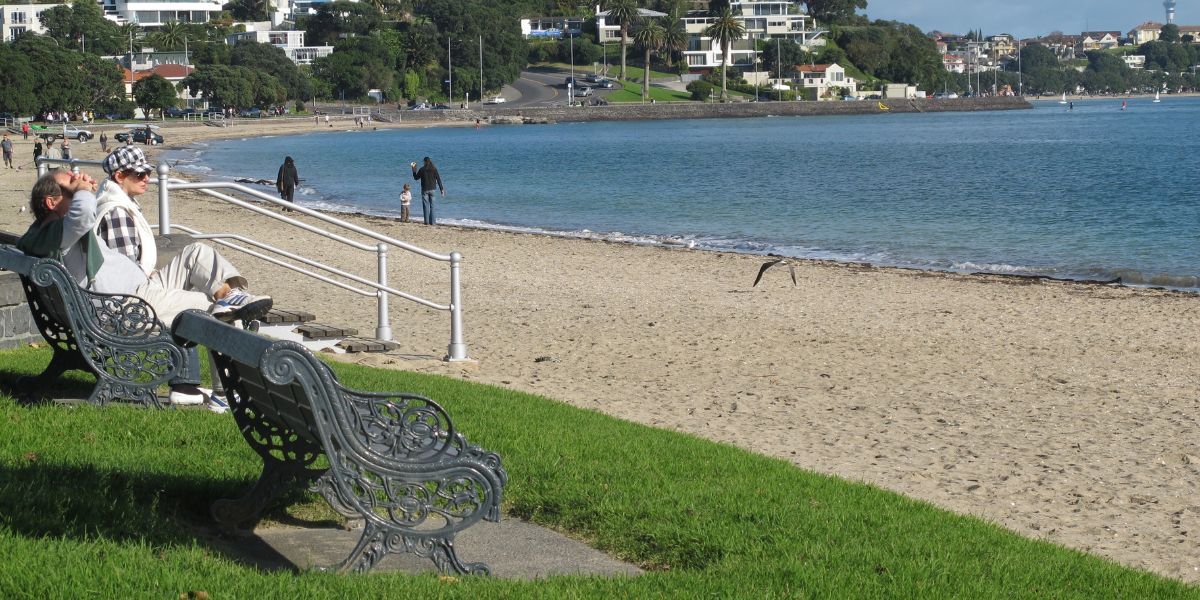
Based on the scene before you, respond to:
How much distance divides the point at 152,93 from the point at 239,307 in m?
117

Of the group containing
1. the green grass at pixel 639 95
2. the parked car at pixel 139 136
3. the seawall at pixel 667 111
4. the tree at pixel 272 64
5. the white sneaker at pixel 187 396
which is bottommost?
the white sneaker at pixel 187 396

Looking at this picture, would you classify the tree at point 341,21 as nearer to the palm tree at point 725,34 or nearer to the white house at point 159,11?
the white house at point 159,11

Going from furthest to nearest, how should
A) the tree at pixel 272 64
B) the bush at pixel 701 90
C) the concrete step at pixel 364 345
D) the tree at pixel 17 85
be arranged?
the bush at pixel 701 90
the tree at pixel 272 64
the tree at pixel 17 85
the concrete step at pixel 364 345

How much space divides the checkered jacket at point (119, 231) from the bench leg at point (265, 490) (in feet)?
8.82

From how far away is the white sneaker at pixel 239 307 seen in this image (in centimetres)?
655

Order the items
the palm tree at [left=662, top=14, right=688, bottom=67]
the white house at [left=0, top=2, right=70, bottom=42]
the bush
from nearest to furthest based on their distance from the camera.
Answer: the bush
the white house at [left=0, top=2, right=70, bottom=42]
the palm tree at [left=662, top=14, right=688, bottom=67]

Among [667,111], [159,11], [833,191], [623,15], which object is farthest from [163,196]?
[159,11]

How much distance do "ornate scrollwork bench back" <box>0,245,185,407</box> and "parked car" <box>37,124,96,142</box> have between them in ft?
247

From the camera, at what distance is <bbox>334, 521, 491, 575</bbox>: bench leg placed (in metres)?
4.33

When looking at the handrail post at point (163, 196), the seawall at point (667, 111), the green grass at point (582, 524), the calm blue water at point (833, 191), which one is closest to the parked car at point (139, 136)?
the calm blue water at point (833, 191)

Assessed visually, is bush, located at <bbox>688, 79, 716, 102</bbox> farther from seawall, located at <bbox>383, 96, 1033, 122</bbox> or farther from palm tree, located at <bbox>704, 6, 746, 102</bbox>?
seawall, located at <bbox>383, 96, 1033, 122</bbox>

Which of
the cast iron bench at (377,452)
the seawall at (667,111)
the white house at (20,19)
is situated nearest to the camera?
the cast iron bench at (377,452)

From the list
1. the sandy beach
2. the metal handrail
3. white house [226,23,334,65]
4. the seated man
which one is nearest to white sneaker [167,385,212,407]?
the seated man

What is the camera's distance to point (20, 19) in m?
171
